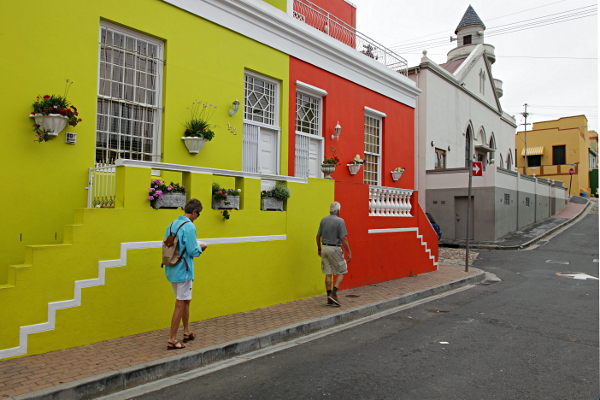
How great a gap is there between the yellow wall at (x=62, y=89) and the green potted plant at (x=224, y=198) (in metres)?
1.24

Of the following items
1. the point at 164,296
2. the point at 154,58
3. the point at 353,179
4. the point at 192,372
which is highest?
the point at 154,58

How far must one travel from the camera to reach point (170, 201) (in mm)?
6789

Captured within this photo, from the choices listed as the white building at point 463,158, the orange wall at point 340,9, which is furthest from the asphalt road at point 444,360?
the white building at point 463,158

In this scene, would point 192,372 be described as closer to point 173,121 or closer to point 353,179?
point 173,121

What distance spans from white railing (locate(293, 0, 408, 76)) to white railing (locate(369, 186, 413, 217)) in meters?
4.43

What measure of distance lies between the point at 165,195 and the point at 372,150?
27.5ft

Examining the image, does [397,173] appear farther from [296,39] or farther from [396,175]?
[296,39]

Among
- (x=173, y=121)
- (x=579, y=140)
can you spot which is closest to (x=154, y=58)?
(x=173, y=121)

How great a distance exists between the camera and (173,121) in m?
8.16

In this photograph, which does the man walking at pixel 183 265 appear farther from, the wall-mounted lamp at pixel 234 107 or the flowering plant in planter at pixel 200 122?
the wall-mounted lamp at pixel 234 107

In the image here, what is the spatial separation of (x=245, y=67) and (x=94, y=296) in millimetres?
5584

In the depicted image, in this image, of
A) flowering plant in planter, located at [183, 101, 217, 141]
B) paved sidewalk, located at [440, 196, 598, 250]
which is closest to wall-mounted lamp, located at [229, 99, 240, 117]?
flowering plant in planter, located at [183, 101, 217, 141]

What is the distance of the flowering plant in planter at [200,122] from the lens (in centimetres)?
832

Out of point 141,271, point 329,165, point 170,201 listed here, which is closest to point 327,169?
point 329,165
